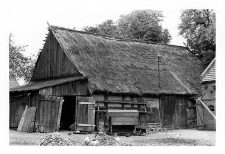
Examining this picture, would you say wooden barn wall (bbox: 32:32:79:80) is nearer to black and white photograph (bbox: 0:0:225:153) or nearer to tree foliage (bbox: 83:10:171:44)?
black and white photograph (bbox: 0:0:225:153)

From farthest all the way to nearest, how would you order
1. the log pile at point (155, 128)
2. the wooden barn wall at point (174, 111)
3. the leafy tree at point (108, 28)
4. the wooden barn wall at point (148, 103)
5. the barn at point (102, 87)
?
the leafy tree at point (108, 28), the wooden barn wall at point (174, 111), the log pile at point (155, 128), the wooden barn wall at point (148, 103), the barn at point (102, 87)

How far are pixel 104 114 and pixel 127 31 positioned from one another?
77.2 ft

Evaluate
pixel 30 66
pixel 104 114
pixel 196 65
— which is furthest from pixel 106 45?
pixel 30 66

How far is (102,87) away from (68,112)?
435 cm

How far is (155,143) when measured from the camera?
17812 millimetres

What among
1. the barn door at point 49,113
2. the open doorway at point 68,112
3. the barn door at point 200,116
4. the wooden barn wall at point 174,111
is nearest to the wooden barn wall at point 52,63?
the open doorway at point 68,112

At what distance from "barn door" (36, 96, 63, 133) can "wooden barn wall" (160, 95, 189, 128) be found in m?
8.58

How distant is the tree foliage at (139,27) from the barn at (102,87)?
1127cm

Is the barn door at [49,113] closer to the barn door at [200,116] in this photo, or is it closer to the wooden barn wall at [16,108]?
the wooden barn wall at [16,108]

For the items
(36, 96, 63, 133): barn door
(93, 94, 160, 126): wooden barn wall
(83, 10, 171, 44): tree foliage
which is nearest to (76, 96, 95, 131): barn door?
(93, 94, 160, 126): wooden barn wall

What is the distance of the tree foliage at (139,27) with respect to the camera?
43.3 m

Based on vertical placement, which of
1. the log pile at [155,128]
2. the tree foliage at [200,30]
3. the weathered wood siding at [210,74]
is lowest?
the log pile at [155,128]

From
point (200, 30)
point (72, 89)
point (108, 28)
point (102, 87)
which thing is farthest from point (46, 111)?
point (108, 28)
